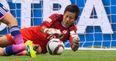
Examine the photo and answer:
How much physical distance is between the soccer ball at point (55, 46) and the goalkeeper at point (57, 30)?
0.11 metres

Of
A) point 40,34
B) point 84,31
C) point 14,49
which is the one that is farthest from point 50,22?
point 84,31

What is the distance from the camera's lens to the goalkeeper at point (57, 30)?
5.29 metres

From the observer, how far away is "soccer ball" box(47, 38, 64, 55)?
205 inches

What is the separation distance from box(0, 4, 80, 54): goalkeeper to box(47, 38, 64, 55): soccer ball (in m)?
0.11

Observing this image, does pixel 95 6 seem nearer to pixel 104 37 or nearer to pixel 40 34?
pixel 104 37

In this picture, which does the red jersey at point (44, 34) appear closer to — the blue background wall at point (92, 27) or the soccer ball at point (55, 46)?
the soccer ball at point (55, 46)

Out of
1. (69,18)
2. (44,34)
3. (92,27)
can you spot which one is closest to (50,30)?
(44,34)

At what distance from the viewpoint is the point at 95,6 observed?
810cm

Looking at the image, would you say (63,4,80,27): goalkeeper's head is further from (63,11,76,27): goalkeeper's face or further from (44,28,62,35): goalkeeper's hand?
(44,28,62,35): goalkeeper's hand

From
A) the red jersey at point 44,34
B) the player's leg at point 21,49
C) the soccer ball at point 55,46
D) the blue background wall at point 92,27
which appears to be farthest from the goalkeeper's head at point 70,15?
the blue background wall at point 92,27

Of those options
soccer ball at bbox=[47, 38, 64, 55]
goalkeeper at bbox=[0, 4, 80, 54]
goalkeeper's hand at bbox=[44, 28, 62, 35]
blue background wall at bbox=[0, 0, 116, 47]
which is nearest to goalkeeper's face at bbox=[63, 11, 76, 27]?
goalkeeper at bbox=[0, 4, 80, 54]

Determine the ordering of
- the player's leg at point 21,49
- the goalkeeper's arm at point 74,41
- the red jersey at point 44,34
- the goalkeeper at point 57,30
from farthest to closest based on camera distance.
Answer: the red jersey at point 44,34 < the goalkeeper at point 57,30 < the goalkeeper's arm at point 74,41 < the player's leg at point 21,49

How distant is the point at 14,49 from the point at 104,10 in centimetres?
362

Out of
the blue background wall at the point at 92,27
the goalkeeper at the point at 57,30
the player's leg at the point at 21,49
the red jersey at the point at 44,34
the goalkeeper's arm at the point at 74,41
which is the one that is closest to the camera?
the player's leg at the point at 21,49
